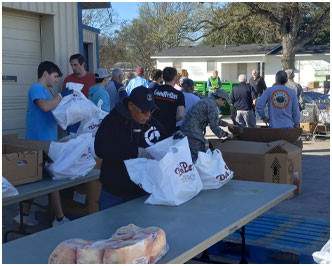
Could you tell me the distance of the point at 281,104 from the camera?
7.49 m

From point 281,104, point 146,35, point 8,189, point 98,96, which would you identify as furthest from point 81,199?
point 146,35

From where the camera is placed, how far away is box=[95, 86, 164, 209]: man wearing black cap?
133 inches

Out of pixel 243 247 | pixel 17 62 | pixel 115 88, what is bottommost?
pixel 243 247

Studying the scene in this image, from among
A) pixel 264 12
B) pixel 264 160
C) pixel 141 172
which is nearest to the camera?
pixel 141 172

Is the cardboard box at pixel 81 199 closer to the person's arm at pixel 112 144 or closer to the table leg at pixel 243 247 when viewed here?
the table leg at pixel 243 247

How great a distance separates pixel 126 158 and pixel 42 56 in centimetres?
428

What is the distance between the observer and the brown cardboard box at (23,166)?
411 centimetres

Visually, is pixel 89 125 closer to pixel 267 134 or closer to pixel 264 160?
pixel 264 160

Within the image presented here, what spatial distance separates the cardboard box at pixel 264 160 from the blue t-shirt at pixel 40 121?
8.59 feet

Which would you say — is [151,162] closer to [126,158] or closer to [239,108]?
[126,158]

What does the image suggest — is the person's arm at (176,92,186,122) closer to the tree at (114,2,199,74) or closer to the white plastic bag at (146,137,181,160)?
the white plastic bag at (146,137,181,160)

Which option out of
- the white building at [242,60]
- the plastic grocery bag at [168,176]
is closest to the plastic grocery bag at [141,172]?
the plastic grocery bag at [168,176]

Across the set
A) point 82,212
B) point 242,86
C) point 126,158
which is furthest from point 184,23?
point 126,158

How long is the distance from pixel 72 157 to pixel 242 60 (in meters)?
30.2
